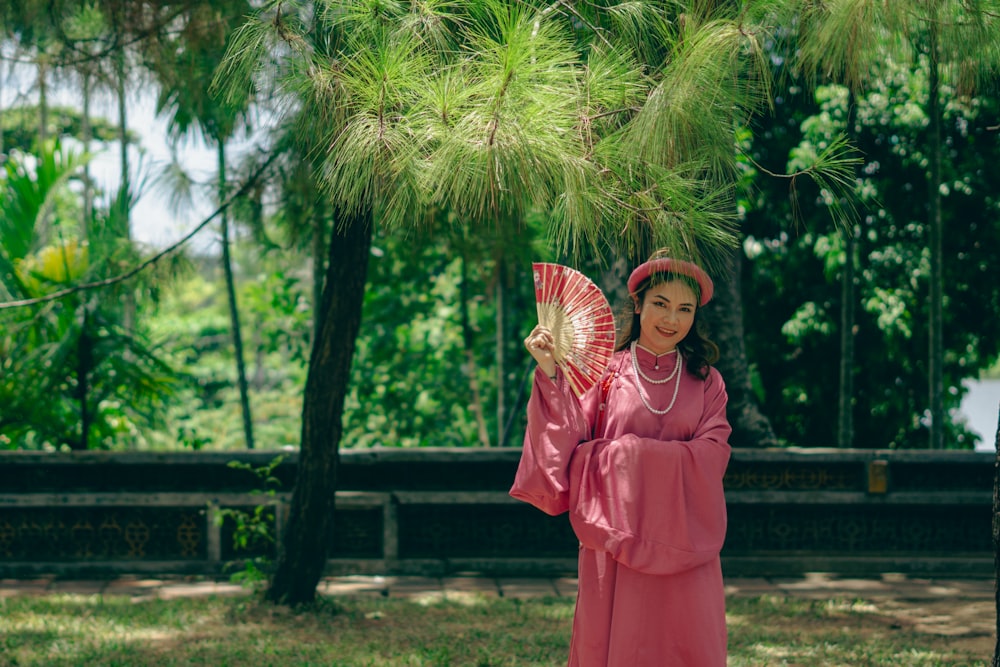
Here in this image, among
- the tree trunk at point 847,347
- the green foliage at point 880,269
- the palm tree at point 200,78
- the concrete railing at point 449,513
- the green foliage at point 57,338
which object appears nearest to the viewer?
the palm tree at point 200,78

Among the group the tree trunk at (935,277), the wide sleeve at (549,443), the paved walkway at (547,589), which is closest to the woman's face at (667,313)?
the wide sleeve at (549,443)

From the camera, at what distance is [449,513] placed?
5574 mm

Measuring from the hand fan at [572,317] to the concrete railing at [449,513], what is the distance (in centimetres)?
257

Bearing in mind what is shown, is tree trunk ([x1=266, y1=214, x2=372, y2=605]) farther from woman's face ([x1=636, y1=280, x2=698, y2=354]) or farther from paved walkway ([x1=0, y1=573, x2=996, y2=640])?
woman's face ([x1=636, y1=280, x2=698, y2=354])

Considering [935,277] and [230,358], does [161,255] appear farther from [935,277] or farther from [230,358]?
[230,358]

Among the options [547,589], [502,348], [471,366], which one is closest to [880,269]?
[502,348]

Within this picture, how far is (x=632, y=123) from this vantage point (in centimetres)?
293

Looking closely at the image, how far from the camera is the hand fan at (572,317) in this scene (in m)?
2.99

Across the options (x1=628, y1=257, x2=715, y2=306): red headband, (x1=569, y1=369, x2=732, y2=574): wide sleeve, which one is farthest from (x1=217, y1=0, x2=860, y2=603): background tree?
(x1=569, y1=369, x2=732, y2=574): wide sleeve

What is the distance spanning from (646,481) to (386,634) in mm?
1903

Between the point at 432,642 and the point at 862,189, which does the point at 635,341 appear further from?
the point at 862,189

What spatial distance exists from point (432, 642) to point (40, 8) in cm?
306

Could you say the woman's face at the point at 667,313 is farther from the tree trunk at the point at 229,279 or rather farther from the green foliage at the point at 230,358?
the green foliage at the point at 230,358

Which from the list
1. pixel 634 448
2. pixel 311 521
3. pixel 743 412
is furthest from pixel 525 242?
pixel 634 448
